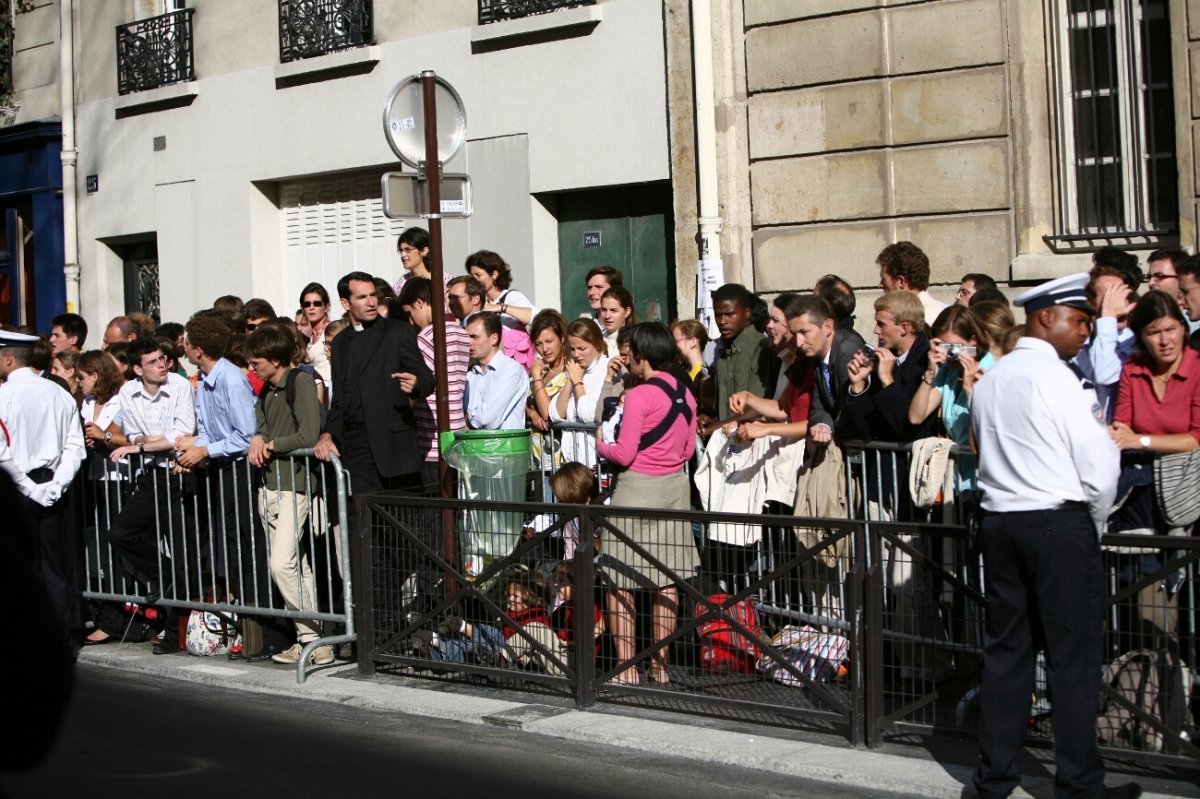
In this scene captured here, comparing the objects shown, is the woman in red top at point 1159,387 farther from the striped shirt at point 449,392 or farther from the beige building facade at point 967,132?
the striped shirt at point 449,392

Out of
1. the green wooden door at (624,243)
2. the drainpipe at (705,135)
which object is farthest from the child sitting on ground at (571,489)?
the green wooden door at (624,243)

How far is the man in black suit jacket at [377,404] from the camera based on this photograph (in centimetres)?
930

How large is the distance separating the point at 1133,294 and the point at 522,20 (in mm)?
7900

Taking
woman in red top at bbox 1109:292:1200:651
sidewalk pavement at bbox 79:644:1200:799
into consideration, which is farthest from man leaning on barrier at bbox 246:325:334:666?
woman in red top at bbox 1109:292:1200:651

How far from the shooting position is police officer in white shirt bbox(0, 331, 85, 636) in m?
9.16

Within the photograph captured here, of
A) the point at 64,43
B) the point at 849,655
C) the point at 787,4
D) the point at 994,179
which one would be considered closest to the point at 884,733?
the point at 849,655

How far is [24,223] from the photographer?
66.6 feet

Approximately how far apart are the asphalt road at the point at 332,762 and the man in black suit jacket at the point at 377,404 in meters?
1.70

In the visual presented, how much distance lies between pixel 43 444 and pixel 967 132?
6960mm

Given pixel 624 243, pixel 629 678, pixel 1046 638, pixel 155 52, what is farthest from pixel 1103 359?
pixel 155 52

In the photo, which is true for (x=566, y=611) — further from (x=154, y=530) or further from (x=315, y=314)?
(x=315, y=314)

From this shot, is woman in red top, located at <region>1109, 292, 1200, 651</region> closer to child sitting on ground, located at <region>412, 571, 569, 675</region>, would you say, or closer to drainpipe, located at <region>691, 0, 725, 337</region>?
child sitting on ground, located at <region>412, 571, 569, 675</region>

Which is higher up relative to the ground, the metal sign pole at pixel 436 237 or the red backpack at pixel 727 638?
the metal sign pole at pixel 436 237

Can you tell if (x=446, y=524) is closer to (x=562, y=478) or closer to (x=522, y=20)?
(x=562, y=478)
